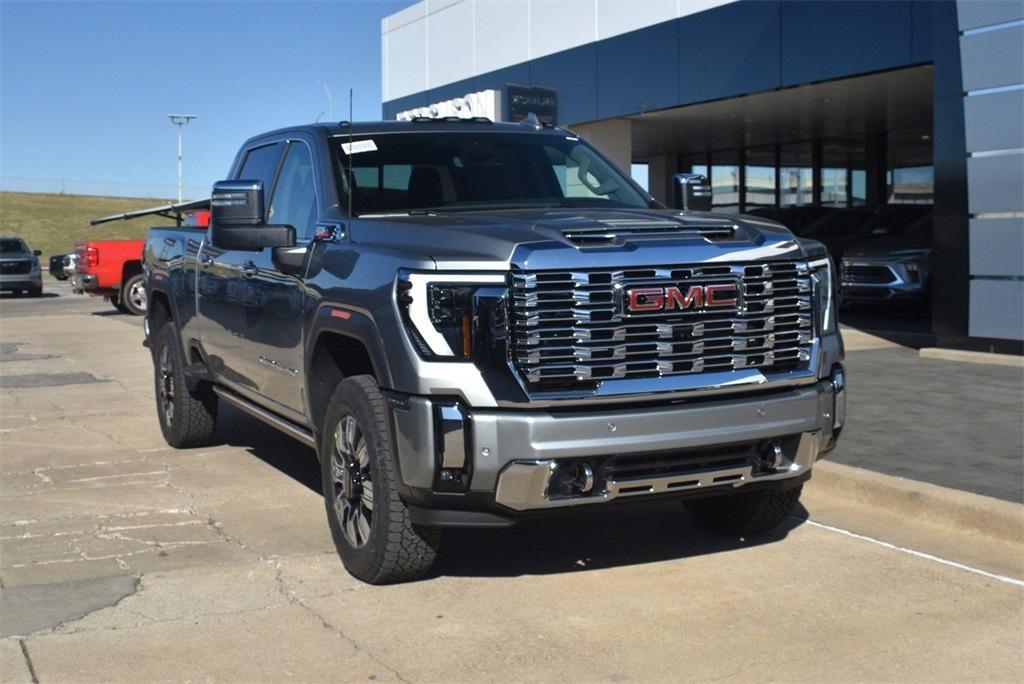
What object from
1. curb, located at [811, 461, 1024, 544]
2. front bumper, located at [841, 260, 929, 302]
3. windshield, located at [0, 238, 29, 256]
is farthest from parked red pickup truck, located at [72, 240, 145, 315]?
curb, located at [811, 461, 1024, 544]

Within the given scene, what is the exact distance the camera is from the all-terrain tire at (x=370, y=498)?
5.07m

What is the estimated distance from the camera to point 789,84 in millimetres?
19781

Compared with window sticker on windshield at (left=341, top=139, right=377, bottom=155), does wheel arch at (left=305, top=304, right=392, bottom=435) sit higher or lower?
lower

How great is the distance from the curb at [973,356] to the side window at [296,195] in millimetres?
8092

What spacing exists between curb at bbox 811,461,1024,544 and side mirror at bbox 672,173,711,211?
1.75 m

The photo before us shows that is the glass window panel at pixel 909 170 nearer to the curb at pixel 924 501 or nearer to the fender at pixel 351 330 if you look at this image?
the curb at pixel 924 501

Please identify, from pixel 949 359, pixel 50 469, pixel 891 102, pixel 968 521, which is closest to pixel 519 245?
pixel 968 521

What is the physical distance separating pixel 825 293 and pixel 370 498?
2202 mm

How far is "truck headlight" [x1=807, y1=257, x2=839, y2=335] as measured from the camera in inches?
214

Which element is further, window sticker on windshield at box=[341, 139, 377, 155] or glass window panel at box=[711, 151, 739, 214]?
glass window panel at box=[711, 151, 739, 214]

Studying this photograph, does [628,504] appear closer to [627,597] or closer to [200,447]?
[627,597]

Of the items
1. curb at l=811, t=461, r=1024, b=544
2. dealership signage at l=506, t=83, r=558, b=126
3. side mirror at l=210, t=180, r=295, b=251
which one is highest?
dealership signage at l=506, t=83, r=558, b=126

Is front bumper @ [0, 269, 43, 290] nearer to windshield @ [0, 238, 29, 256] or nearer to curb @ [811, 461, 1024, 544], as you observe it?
windshield @ [0, 238, 29, 256]

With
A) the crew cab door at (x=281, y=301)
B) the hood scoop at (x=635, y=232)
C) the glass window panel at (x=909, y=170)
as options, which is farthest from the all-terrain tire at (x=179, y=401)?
the glass window panel at (x=909, y=170)
